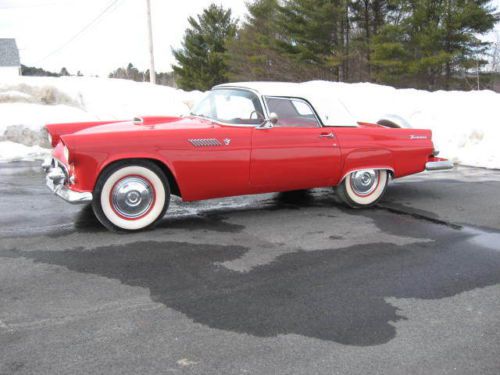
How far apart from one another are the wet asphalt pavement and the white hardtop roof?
1.09m

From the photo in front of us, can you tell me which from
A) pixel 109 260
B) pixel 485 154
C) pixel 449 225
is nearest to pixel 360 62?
pixel 485 154

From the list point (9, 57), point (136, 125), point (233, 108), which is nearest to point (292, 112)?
point (233, 108)

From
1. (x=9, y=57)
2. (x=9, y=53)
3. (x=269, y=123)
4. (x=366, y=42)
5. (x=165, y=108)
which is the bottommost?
(x=269, y=123)

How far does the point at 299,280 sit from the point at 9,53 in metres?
63.9

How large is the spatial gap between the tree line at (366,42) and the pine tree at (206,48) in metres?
4.81

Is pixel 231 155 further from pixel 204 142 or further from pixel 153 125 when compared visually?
pixel 153 125

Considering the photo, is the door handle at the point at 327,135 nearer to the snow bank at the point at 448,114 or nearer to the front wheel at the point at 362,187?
the front wheel at the point at 362,187

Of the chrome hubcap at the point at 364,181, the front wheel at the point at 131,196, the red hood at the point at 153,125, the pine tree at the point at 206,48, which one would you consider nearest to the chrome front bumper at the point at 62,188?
the front wheel at the point at 131,196

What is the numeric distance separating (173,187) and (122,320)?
2.33 meters

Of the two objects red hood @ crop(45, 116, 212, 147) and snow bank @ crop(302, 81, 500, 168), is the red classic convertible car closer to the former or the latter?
red hood @ crop(45, 116, 212, 147)

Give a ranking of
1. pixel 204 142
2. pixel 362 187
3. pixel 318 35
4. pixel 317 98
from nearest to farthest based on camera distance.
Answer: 1. pixel 204 142
2. pixel 317 98
3. pixel 362 187
4. pixel 318 35

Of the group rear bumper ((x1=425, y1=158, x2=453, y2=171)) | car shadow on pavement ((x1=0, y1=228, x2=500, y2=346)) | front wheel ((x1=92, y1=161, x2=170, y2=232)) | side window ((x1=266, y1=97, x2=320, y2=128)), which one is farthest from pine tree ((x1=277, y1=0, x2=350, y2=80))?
car shadow on pavement ((x1=0, y1=228, x2=500, y2=346))

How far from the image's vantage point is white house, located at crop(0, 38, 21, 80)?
58000mm

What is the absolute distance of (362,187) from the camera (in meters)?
6.27
